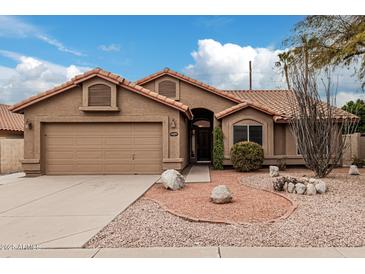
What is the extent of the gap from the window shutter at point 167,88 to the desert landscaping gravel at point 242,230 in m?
11.5

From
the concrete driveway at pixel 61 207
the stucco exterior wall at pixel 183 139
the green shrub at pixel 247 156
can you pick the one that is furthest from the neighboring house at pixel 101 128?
the green shrub at pixel 247 156

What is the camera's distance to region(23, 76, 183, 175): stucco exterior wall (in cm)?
1356

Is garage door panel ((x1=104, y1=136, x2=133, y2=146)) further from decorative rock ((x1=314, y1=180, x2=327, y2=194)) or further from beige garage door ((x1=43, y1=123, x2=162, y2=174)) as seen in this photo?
decorative rock ((x1=314, y1=180, x2=327, y2=194))

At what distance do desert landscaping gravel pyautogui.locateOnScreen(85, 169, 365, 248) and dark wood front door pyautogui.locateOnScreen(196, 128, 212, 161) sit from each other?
15568 mm

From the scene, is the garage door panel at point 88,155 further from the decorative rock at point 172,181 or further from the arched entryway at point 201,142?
the arched entryway at point 201,142

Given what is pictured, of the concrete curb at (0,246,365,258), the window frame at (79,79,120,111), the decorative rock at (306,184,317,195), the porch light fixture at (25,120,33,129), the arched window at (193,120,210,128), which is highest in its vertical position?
the window frame at (79,79,120,111)

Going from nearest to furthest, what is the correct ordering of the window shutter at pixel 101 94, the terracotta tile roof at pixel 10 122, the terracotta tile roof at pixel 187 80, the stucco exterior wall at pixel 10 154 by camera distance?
1. the window shutter at pixel 101 94
2. the stucco exterior wall at pixel 10 154
3. the terracotta tile roof at pixel 187 80
4. the terracotta tile roof at pixel 10 122

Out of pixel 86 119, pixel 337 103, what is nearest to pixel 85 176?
pixel 86 119

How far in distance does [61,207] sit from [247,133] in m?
10.9

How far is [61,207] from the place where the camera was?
745 centimetres

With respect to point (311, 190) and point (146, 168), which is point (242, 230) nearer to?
point (311, 190)

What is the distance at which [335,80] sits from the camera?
11.9 m

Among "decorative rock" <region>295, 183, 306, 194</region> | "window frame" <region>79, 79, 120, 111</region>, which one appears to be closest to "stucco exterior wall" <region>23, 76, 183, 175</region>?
"window frame" <region>79, 79, 120, 111</region>

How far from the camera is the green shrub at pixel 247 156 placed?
14281mm
